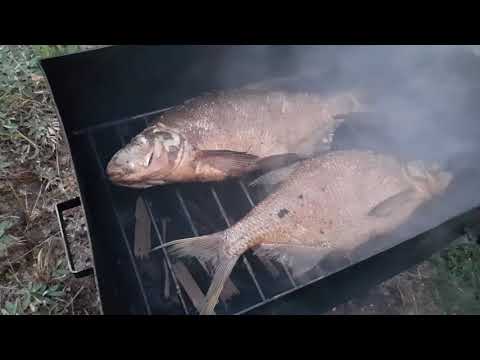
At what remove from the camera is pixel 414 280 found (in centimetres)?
288

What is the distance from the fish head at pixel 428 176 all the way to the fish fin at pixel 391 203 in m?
0.09

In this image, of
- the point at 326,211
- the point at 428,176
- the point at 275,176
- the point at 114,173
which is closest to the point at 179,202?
→ the point at 114,173

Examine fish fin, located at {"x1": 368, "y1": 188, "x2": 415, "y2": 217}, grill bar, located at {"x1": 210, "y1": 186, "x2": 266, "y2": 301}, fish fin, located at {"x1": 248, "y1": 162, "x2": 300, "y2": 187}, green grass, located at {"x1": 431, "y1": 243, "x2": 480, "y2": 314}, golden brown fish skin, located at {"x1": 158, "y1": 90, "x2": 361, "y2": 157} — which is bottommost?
green grass, located at {"x1": 431, "y1": 243, "x2": 480, "y2": 314}

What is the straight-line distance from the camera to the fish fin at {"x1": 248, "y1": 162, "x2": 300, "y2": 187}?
273 centimetres

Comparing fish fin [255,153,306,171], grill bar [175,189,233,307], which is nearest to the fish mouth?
grill bar [175,189,233,307]

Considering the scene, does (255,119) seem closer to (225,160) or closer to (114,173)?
(225,160)

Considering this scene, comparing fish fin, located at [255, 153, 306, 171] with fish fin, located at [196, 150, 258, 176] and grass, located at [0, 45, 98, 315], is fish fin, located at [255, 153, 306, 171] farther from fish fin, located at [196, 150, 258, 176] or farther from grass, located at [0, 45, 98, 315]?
grass, located at [0, 45, 98, 315]

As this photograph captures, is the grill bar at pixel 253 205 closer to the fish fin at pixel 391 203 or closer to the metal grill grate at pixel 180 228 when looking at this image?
the metal grill grate at pixel 180 228

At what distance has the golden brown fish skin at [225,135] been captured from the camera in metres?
2.55

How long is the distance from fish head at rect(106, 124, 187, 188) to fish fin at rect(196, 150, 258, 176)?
0.51 feet

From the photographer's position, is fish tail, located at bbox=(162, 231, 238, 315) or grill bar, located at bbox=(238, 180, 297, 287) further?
grill bar, located at bbox=(238, 180, 297, 287)

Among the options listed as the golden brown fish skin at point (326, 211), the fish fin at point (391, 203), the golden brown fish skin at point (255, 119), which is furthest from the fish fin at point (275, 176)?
the fish fin at point (391, 203)

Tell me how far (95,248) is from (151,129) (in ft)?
3.01

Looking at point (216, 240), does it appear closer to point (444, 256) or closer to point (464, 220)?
point (464, 220)
